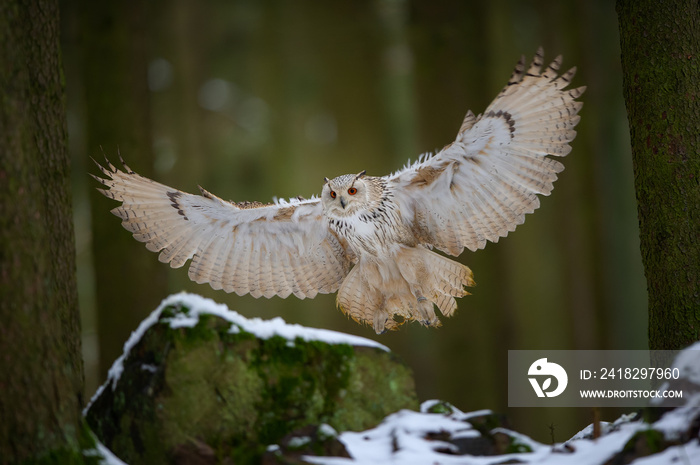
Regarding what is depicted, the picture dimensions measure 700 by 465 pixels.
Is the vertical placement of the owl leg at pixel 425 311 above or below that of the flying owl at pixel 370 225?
below

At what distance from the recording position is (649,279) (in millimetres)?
3016

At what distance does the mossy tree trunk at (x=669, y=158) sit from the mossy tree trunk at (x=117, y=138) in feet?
9.14

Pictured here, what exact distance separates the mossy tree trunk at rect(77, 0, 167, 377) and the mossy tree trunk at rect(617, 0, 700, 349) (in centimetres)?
279

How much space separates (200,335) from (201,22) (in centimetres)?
312

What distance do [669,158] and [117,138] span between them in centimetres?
313

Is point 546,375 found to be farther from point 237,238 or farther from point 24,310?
point 24,310

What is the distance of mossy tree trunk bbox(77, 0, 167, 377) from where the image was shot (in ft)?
12.6

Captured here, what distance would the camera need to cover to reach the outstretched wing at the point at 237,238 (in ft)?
11.6

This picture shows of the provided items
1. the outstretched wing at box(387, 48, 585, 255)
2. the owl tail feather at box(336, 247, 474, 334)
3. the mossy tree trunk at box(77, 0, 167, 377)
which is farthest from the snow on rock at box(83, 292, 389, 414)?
the mossy tree trunk at box(77, 0, 167, 377)

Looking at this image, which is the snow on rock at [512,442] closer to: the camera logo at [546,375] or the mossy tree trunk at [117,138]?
the camera logo at [546,375]

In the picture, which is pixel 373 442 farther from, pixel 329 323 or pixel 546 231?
pixel 546 231

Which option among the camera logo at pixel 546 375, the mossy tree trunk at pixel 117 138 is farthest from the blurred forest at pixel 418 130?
the camera logo at pixel 546 375

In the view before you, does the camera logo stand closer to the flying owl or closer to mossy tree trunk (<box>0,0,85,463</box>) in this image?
the flying owl

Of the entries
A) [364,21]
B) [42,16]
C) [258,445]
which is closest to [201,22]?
[364,21]
